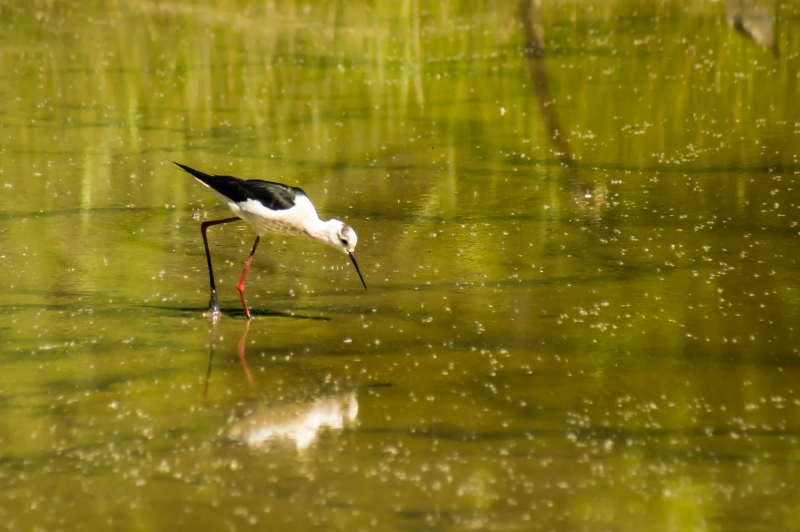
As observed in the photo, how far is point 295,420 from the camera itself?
4562mm

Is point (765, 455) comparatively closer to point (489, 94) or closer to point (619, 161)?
point (619, 161)

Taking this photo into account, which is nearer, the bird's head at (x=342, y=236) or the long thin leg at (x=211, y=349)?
the long thin leg at (x=211, y=349)

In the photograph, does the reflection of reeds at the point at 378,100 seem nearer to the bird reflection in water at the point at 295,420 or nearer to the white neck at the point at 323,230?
the white neck at the point at 323,230

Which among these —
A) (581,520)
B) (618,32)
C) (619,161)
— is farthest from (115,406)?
(618,32)

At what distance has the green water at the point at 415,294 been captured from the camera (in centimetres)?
400

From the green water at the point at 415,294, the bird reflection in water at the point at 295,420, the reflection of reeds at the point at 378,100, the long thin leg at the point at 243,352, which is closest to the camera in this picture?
the green water at the point at 415,294

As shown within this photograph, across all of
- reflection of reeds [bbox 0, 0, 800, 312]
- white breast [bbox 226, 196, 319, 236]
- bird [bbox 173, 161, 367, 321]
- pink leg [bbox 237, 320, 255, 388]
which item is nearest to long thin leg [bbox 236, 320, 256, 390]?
pink leg [bbox 237, 320, 255, 388]

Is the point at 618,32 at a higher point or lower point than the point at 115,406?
higher

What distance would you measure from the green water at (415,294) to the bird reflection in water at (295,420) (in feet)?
0.06

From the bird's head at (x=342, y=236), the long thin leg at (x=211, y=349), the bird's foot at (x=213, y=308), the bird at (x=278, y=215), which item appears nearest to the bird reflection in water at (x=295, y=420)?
the long thin leg at (x=211, y=349)

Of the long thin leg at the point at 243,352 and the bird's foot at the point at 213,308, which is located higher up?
the bird's foot at the point at 213,308

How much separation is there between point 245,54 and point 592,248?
22.7ft

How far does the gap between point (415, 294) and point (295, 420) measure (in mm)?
1669

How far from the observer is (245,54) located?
12.5 metres
